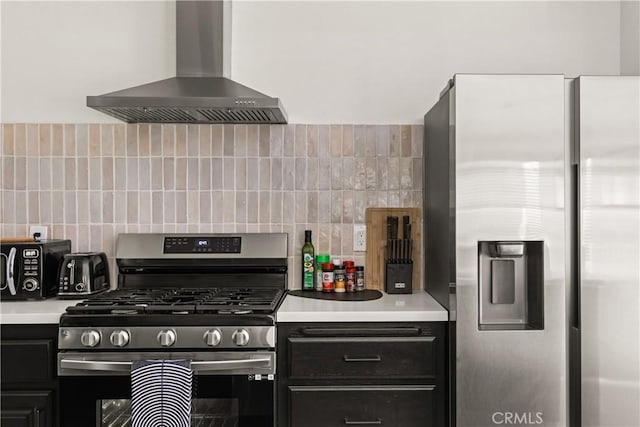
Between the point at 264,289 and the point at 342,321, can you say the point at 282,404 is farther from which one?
the point at 264,289

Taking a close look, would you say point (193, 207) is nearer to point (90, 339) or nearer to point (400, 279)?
point (90, 339)

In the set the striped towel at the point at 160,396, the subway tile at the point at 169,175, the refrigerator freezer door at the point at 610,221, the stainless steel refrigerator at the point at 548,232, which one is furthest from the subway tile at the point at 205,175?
the refrigerator freezer door at the point at 610,221

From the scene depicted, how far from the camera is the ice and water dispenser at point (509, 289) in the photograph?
80.2 inches

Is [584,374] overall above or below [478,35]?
below

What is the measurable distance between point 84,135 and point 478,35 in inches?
76.6

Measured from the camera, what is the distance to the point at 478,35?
269cm

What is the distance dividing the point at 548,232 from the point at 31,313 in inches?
74.3

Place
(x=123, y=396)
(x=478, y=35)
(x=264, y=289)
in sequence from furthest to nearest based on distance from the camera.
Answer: (x=478, y=35) < (x=264, y=289) < (x=123, y=396)

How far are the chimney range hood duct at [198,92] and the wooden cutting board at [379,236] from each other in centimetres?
64

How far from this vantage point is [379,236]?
8.80 ft

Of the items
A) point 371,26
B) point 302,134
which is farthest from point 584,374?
point 371,26

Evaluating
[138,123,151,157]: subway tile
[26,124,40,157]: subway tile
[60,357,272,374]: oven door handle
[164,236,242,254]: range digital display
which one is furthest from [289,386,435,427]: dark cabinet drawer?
[26,124,40,157]: subway tile

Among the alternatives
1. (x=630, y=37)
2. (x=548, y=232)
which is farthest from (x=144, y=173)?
(x=630, y=37)

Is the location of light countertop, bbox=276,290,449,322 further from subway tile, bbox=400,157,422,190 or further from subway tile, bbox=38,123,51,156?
subway tile, bbox=38,123,51,156
